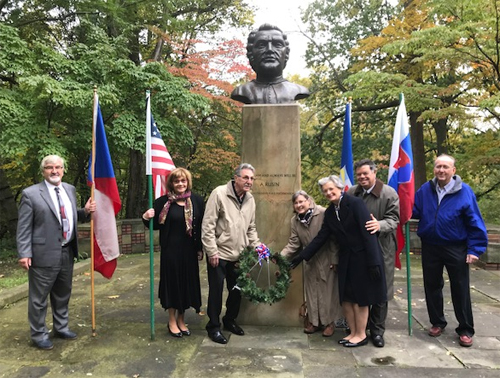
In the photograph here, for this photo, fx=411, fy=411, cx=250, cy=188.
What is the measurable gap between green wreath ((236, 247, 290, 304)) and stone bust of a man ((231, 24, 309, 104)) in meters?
1.85

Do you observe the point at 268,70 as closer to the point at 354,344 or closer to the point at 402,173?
the point at 402,173

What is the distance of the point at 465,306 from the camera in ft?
13.2

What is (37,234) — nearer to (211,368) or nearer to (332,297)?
(211,368)

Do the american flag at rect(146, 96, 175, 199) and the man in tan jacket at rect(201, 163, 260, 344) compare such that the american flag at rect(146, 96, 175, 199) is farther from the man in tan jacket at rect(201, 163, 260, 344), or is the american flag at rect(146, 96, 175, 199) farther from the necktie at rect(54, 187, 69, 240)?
the necktie at rect(54, 187, 69, 240)

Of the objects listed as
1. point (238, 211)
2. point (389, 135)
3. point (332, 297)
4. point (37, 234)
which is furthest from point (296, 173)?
point (389, 135)

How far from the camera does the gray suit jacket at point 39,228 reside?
3.80m

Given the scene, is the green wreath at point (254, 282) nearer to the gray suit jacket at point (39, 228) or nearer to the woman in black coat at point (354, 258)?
the woman in black coat at point (354, 258)

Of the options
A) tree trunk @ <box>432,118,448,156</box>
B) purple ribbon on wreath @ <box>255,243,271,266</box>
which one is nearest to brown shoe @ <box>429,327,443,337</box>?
purple ribbon on wreath @ <box>255,243,271,266</box>

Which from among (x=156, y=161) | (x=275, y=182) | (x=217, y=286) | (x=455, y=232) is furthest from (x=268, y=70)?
(x=455, y=232)

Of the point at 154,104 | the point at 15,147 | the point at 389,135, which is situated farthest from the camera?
the point at 389,135

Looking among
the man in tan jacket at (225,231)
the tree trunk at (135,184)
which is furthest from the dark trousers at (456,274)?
the tree trunk at (135,184)

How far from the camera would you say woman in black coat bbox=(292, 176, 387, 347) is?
12.3 feet

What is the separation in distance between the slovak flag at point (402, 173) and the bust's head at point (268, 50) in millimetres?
1520

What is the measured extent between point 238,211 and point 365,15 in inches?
438
